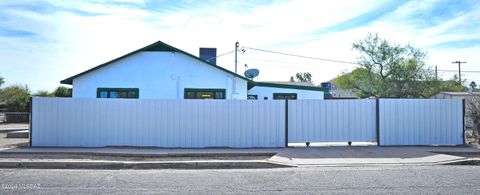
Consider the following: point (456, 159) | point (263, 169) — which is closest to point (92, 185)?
point (263, 169)

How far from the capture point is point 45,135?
13.4 meters

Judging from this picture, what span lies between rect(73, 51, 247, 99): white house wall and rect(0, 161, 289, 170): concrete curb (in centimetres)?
963

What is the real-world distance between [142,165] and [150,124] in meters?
3.42

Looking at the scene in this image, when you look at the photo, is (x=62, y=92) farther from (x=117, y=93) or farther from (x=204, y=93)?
(x=204, y=93)

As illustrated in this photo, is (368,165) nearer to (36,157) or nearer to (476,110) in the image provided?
(476,110)

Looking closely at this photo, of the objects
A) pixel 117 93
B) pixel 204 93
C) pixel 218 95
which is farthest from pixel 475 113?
pixel 117 93

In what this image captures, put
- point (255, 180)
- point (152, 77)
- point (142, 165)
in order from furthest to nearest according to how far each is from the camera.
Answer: point (152, 77), point (142, 165), point (255, 180)

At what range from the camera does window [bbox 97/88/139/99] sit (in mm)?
19766

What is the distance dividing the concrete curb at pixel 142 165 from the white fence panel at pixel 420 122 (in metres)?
5.79

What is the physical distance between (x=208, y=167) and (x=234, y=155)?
1569 millimetres

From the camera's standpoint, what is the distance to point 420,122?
14.3m

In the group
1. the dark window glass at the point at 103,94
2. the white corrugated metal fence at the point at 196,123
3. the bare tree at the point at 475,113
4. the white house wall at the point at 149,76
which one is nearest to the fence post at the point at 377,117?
the white corrugated metal fence at the point at 196,123

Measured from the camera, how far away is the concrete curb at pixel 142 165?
10.2 m

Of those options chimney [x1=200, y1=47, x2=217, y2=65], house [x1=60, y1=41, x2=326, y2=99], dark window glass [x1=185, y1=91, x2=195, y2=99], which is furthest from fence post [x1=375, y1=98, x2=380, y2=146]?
chimney [x1=200, y1=47, x2=217, y2=65]
